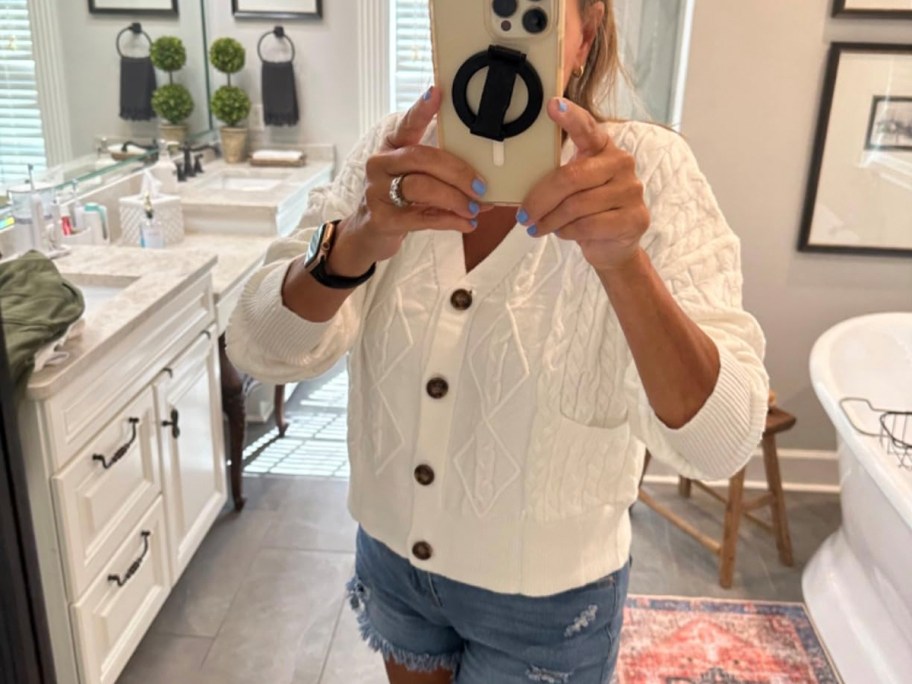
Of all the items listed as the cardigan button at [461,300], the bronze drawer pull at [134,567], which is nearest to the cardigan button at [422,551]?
the cardigan button at [461,300]

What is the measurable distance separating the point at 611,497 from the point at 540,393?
15 centimetres

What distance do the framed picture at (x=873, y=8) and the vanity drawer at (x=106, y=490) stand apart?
1884 millimetres

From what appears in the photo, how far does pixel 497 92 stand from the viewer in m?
0.60

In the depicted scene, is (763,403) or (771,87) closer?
(763,403)

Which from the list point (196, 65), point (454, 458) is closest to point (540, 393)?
point (454, 458)

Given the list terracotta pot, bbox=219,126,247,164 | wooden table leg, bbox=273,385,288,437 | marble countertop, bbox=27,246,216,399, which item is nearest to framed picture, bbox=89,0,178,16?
terracotta pot, bbox=219,126,247,164

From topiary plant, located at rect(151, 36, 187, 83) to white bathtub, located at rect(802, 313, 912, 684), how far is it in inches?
87.0

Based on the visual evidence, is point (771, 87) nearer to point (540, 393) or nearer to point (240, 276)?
point (240, 276)

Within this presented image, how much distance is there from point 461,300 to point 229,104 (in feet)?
8.61

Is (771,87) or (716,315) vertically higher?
(771,87)

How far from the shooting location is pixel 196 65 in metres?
3.11

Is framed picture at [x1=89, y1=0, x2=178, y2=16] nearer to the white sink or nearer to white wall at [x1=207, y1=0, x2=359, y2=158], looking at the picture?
white wall at [x1=207, y1=0, x2=359, y2=158]

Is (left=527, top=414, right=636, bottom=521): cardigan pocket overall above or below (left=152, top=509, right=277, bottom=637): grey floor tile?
above

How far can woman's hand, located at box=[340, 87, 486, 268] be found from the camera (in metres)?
0.62
